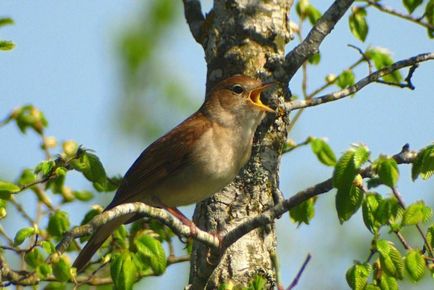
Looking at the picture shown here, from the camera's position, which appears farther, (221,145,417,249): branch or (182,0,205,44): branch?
(182,0,205,44): branch

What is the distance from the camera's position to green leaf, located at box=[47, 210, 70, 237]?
5.66 metres

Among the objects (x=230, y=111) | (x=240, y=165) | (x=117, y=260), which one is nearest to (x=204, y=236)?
(x=117, y=260)

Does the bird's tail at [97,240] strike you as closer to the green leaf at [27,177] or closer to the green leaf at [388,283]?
the green leaf at [27,177]

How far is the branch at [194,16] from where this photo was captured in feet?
20.7

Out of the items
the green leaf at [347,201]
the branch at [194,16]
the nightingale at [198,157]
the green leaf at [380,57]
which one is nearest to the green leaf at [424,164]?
the green leaf at [347,201]

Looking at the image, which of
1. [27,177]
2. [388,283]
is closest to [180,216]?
[27,177]

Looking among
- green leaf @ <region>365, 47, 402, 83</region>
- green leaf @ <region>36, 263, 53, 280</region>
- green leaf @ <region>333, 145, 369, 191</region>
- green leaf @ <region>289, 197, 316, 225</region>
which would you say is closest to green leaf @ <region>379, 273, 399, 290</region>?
green leaf @ <region>333, 145, 369, 191</region>

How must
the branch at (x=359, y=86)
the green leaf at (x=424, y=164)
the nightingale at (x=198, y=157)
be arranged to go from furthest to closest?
the nightingale at (x=198, y=157)
the branch at (x=359, y=86)
the green leaf at (x=424, y=164)

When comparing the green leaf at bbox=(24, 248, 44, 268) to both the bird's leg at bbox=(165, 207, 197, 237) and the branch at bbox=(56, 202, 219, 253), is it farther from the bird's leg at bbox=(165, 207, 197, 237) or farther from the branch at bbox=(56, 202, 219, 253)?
the bird's leg at bbox=(165, 207, 197, 237)

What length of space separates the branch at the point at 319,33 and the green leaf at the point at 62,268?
2363 mm

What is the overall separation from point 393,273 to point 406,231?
490cm

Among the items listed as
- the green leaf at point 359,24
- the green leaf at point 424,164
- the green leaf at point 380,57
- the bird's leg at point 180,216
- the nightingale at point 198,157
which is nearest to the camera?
the green leaf at point 424,164

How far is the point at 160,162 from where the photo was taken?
6.25m

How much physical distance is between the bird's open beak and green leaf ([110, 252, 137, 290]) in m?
1.82
